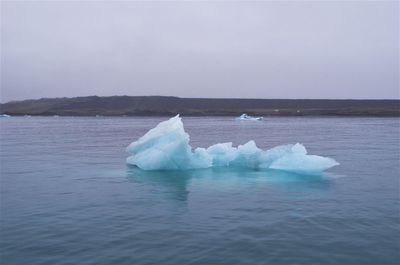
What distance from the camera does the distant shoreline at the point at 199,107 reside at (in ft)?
257

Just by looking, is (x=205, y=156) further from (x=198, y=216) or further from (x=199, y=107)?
(x=199, y=107)

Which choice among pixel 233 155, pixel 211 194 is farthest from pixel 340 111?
pixel 211 194

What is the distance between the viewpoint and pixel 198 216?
28.3 ft

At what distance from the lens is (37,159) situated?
1752 cm

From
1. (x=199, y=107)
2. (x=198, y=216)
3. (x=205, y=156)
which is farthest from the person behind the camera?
(x=199, y=107)

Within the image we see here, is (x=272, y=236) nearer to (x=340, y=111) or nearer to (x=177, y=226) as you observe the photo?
(x=177, y=226)

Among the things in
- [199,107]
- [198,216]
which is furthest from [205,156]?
[199,107]

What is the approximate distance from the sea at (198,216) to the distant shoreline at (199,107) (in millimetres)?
62763

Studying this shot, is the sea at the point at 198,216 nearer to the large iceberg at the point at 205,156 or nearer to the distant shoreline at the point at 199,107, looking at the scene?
the large iceberg at the point at 205,156

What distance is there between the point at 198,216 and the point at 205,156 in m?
6.56

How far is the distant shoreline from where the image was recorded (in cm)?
7825

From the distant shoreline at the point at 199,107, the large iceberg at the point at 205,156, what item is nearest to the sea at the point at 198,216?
the large iceberg at the point at 205,156

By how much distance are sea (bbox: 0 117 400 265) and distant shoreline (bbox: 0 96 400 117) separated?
62.8 m

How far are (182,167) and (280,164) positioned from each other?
3144mm
